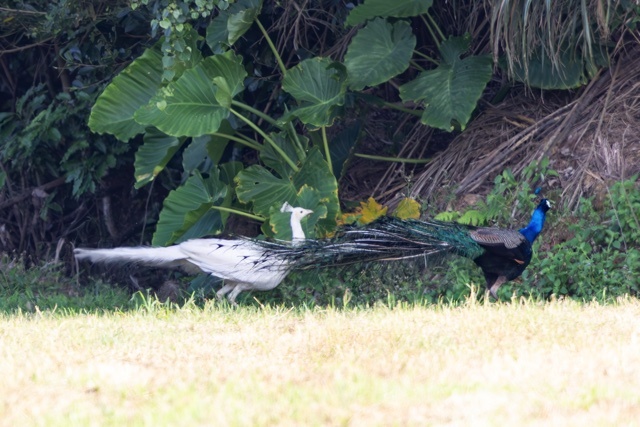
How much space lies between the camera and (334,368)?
4.09m

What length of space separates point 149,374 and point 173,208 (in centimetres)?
443

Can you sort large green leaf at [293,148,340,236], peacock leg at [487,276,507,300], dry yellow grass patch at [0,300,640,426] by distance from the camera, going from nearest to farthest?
dry yellow grass patch at [0,300,640,426] → peacock leg at [487,276,507,300] → large green leaf at [293,148,340,236]

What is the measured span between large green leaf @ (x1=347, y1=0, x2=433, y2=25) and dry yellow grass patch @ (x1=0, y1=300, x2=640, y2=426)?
305cm

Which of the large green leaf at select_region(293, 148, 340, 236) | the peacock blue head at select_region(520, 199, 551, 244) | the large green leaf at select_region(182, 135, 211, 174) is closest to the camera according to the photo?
the peacock blue head at select_region(520, 199, 551, 244)

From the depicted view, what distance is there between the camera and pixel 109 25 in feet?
31.0

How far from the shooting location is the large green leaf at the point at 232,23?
8109mm

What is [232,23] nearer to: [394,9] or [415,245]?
[394,9]

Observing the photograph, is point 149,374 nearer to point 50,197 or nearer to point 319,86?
point 319,86

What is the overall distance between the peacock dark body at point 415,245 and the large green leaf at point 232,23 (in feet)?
7.99

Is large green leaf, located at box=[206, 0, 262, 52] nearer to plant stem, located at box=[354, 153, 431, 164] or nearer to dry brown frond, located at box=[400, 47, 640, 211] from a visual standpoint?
plant stem, located at box=[354, 153, 431, 164]

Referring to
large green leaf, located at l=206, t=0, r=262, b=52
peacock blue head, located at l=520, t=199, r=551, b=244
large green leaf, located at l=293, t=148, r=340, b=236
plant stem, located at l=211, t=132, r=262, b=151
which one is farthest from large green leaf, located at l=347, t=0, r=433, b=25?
peacock blue head, located at l=520, t=199, r=551, b=244

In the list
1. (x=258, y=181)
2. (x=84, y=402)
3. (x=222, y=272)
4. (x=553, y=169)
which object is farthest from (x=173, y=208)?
(x=84, y=402)

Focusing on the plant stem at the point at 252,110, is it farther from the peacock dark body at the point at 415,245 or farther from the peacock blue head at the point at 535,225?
the peacock blue head at the point at 535,225

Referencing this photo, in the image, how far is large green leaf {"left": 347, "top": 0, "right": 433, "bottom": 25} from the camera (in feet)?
25.7
